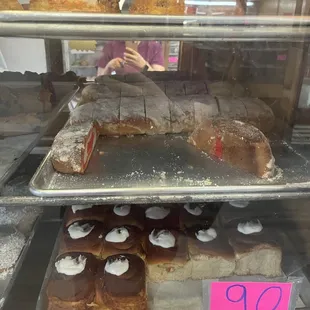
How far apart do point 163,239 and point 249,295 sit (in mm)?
292

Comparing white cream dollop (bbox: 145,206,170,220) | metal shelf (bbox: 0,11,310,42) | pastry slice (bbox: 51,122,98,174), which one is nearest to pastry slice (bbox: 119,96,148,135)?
pastry slice (bbox: 51,122,98,174)

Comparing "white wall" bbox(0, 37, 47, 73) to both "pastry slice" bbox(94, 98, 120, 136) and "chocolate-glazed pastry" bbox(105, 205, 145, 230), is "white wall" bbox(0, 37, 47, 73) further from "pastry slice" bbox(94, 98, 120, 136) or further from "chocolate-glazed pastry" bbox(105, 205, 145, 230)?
"chocolate-glazed pastry" bbox(105, 205, 145, 230)

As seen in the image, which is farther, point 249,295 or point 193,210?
point 193,210

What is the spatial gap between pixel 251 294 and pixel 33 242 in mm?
697

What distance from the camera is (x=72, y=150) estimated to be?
3.55ft

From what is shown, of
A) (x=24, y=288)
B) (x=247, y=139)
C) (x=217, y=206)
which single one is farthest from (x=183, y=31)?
(x=24, y=288)

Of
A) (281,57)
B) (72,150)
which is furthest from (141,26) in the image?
(281,57)

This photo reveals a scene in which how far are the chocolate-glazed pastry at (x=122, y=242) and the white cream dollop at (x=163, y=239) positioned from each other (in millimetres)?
47

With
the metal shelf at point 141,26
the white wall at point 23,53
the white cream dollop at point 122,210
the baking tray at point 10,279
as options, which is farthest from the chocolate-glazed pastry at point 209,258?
the white wall at point 23,53

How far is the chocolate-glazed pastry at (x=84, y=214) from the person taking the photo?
1.29 meters

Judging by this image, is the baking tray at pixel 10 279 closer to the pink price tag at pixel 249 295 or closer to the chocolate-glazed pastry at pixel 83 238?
the chocolate-glazed pastry at pixel 83 238

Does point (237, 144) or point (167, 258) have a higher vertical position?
point (237, 144)

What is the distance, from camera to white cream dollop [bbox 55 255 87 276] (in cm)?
113

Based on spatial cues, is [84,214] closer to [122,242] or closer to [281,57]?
[122,242]
